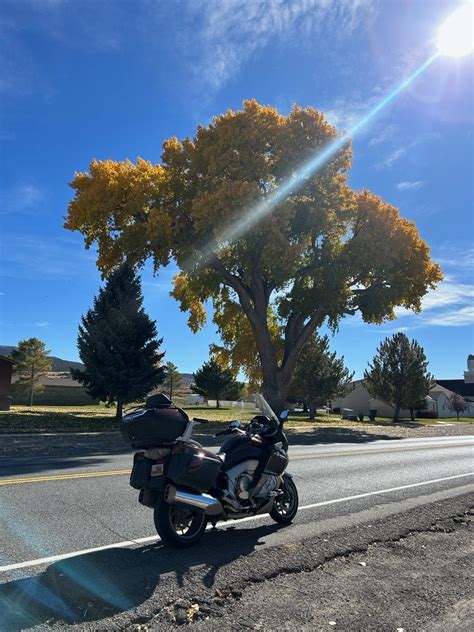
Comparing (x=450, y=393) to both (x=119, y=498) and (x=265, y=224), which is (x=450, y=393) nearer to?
(x=265, y=224)

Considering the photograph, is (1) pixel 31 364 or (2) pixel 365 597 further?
(1) pixel 31 364

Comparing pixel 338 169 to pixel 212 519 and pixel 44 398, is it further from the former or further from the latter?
pixel 44 398

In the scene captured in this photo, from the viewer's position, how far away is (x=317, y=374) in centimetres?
4469

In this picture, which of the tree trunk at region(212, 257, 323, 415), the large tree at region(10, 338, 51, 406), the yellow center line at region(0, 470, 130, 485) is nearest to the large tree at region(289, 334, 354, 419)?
the tree trunk at region(212, 257, 323, 415)

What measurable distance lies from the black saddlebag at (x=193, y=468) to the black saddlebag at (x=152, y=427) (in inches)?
7.6

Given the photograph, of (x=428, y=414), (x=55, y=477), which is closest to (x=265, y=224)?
(x=55, y=477)

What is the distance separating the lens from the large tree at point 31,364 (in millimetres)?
50719

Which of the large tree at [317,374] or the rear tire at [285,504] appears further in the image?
the large tree at [317,374]

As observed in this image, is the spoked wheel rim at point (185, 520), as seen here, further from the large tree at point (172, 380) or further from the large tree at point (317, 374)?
the large tree at point (172, 380)

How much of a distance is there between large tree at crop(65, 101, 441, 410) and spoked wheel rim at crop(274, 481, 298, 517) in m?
18.6

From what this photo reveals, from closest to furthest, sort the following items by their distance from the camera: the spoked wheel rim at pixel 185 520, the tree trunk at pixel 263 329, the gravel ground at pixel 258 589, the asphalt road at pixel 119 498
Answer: the gravel ground at pixel 258 589, the spoked wheel rim at pixel 185 520, the asphalt road at pixel 119 498, the tree trunk at pixel 263 329

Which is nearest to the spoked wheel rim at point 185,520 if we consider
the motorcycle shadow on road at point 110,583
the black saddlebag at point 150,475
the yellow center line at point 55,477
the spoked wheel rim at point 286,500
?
the motorcycle shadow on road at point 110,583

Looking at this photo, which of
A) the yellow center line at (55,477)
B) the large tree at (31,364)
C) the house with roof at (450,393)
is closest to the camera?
the yellow center line at (55,477)

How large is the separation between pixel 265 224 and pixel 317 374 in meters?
22.5
